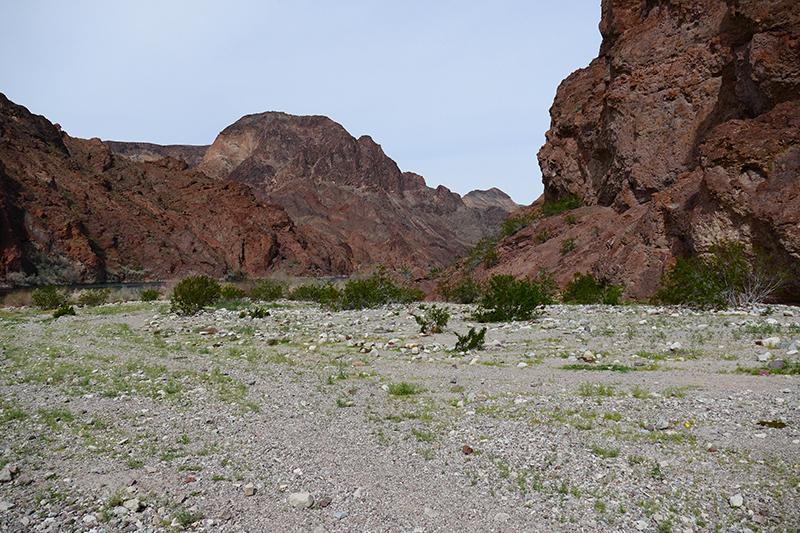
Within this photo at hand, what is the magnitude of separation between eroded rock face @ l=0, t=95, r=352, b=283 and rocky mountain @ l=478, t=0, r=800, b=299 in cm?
5883

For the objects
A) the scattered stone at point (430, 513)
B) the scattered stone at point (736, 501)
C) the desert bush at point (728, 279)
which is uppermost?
the desert bush at point (728, 279)

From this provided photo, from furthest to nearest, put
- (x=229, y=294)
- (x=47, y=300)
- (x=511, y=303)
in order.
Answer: (x=229, y=294) < (x=47, y=300) < (x=511, y=303)

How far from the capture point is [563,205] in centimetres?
2578

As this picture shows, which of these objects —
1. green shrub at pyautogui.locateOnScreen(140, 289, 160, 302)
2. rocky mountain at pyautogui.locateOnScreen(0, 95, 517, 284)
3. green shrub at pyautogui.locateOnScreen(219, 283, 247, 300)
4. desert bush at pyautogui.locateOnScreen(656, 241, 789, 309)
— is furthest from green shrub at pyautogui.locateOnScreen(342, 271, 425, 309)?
green shrub at pyautogui.locateOnScreen(140, 289, 160, 302)

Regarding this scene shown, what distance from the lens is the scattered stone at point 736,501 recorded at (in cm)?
272

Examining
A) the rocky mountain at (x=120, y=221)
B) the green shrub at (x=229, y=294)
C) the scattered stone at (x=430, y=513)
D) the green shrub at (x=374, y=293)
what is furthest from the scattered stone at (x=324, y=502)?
the green shrub at (x=229, y=294)

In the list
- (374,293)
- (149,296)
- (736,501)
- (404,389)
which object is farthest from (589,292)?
(149,296)

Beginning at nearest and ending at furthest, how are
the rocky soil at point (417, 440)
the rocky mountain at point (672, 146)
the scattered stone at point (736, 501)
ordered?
the scattered stone at point (736, 501), the rocky soil at point (417, 440), the rocky mountain at point (672, 146)

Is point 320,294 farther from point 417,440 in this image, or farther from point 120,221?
point 120,221

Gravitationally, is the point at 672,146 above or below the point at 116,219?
below

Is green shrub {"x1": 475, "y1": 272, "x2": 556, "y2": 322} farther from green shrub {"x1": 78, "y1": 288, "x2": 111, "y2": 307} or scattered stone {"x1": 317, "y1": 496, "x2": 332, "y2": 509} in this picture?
green shrub {"x1": 78, "y1": 288, "x2": 111, "y2": 307}

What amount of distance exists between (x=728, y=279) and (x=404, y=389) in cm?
943

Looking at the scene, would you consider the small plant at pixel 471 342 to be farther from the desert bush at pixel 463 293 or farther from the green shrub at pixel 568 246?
the green shrub at pixel 568 246

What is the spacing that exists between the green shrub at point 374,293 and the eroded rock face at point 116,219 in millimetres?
51755
